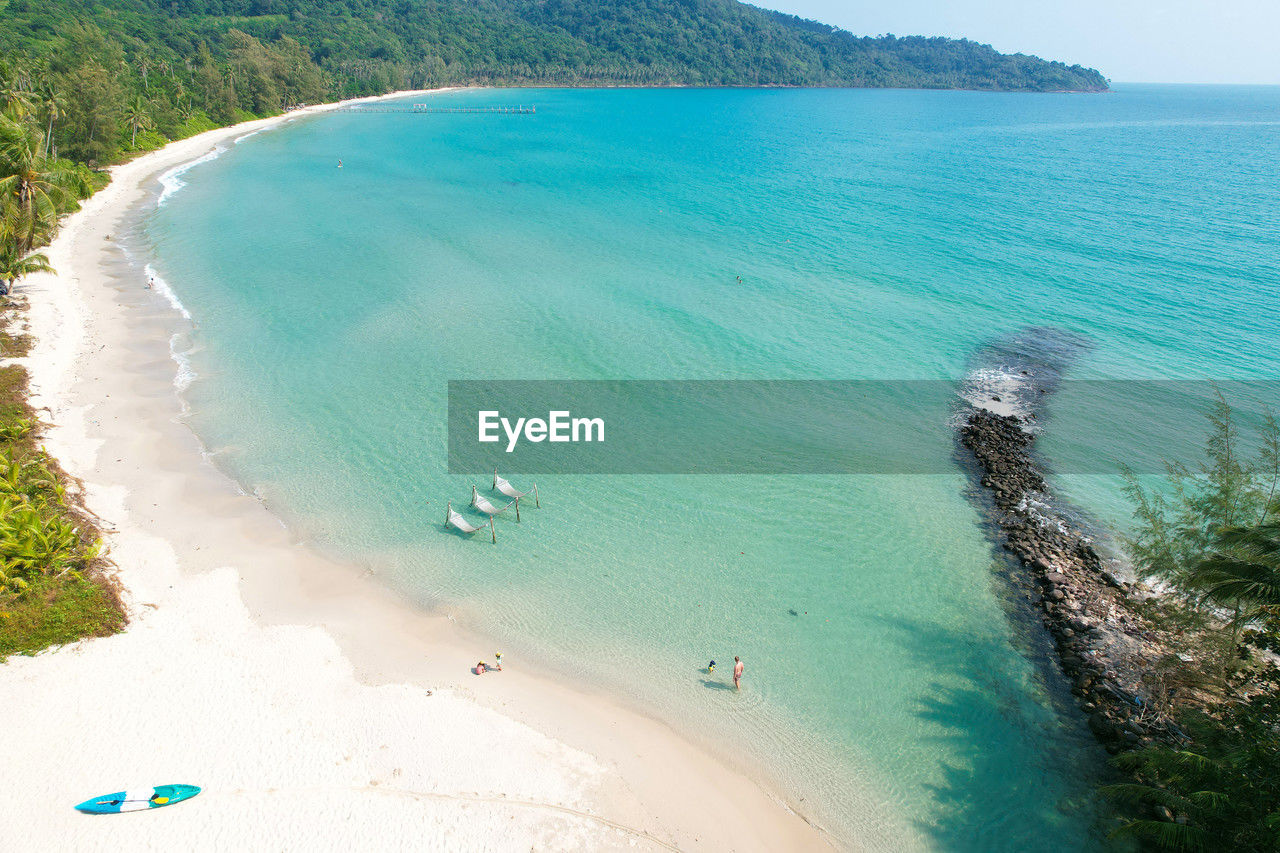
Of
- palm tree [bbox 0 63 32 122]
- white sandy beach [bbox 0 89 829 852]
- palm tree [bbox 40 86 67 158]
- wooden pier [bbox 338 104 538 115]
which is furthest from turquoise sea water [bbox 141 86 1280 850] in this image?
wooden pier [bbox 338 104 538 115]

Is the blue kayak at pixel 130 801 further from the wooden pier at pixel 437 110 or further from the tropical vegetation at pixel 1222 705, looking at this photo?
the wooden pier at pixel 437 110

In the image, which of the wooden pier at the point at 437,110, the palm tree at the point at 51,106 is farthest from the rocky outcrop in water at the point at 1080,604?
the wooden pier at the point at 437,110

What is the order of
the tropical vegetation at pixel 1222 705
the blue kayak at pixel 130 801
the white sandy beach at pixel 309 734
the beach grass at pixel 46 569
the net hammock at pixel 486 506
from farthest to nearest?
the net hammock at pixel 486 506
the beach grass at pixel 46 569
the white sandy beach at pixel 309 734
the blue kayak at pixel 130 801
the tropical vegetation at pixel 1222 705

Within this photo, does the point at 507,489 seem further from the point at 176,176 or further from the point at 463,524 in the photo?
the point at 176,176

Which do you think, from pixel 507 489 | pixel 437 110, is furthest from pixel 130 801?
pixel 437 110

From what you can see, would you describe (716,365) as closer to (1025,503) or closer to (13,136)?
(1025,503)
